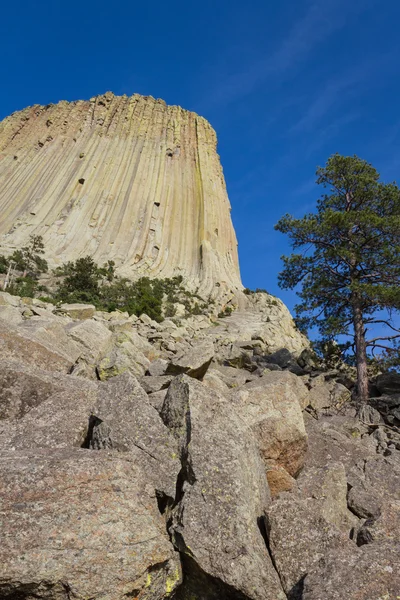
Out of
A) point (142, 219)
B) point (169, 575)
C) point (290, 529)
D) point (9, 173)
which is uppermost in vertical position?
point (9, 173)

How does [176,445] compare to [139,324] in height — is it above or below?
below

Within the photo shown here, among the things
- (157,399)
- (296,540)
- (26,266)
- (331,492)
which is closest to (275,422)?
(331,492)

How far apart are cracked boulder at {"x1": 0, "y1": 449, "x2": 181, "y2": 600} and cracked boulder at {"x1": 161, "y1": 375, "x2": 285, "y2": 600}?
0.22 meters

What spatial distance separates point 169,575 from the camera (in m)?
3.24

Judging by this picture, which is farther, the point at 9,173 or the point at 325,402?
the point at 9,173

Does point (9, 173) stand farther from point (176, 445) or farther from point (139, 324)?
point (176, 445)

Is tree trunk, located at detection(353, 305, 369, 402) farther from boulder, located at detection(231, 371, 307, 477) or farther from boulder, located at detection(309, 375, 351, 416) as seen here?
boulder, located at detection(231, 371, 307, 477)

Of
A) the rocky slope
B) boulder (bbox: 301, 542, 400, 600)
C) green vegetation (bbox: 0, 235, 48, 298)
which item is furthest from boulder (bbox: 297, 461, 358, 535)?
green vegetation (bbox: 0, 235, 48, 298)

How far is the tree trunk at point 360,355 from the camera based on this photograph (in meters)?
12.1

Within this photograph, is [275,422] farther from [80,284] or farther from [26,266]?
[26,266]

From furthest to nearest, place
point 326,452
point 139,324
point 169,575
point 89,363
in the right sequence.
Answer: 1. point 139,324
2. point 89,363
3. point 326,452
4. point 169,575

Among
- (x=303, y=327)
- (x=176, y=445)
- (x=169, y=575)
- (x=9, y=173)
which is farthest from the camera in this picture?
(x=9, y=173)

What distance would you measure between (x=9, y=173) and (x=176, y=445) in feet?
207

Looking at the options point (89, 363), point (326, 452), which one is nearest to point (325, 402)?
point (326, 452)
